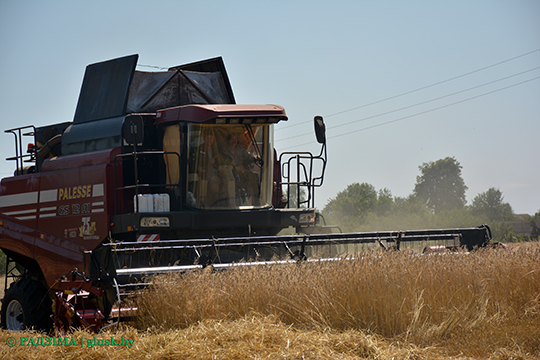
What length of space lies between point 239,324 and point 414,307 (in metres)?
1.63

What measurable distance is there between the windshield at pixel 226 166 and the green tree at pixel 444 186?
314 feet

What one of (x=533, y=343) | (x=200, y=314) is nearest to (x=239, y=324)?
(x=200, y=314)

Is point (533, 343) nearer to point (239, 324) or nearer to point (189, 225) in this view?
point (239, 324)

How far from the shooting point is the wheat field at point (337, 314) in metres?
4.30

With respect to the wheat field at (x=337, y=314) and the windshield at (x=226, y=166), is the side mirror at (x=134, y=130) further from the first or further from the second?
the wheat field at (x=337, y=314)

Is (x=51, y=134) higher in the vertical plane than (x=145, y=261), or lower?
higher

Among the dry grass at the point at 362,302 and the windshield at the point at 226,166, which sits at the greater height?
the windshield at the point at 226,166

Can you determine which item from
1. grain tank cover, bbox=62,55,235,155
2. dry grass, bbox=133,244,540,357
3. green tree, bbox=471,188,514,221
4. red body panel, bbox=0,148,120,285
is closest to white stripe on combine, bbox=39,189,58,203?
red body panel, bbox=0,148,120,285

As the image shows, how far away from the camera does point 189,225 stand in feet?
23.3

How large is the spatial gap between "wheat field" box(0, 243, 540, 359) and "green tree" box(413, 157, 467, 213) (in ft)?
319

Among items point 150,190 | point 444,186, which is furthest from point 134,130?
point 444,186

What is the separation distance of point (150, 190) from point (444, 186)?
98286 mm

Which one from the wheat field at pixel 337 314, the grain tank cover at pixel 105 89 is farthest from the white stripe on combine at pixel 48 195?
the wheat field at pixel 337 314

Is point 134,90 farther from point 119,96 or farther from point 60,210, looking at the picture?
point 60,210
